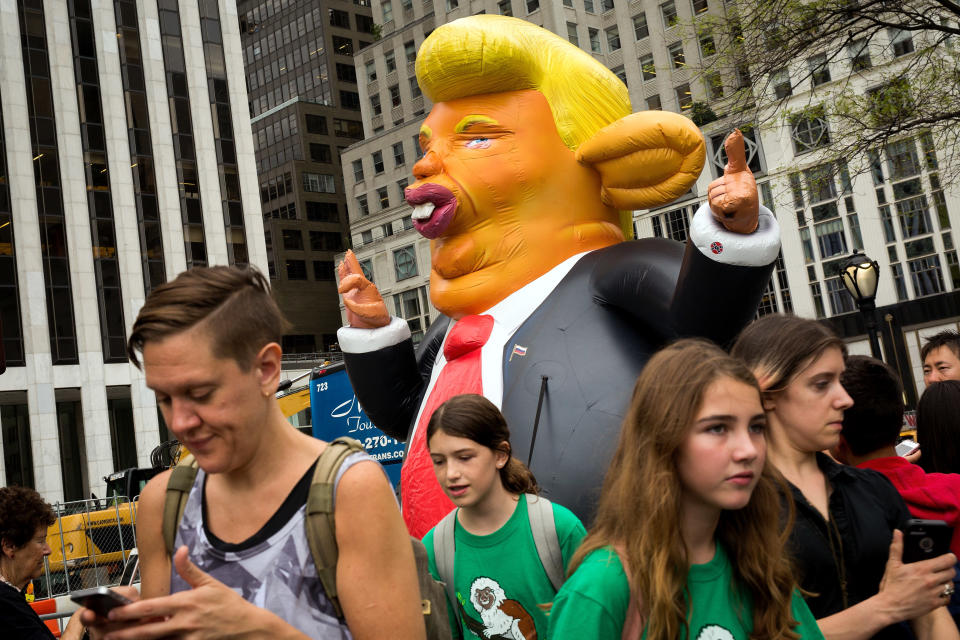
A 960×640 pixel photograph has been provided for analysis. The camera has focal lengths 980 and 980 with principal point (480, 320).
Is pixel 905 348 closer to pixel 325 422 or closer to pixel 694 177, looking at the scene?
pixel 325 422

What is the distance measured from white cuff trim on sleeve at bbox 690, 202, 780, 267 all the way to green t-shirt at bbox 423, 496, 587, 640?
131 cm

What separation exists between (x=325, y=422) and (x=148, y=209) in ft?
94.2

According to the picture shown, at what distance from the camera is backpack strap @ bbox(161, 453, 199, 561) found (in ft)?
6.57

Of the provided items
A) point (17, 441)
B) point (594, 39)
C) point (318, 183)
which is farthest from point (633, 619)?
point (318, 183)

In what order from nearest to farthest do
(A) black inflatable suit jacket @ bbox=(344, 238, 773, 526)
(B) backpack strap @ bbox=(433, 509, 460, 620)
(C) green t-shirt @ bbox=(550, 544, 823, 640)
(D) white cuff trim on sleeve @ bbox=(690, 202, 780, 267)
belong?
(C) green t-shirt @ bbox=(550, 544, 823, 640) < (B) backpack strap @ bbox=(433, 509, 460, 620) < (D) white cuff trim on sleeve @ bbox=(690, 202, 780, 267) < (A) black inflatable suit jacket @ bbox=(344, 238, 773, 526)

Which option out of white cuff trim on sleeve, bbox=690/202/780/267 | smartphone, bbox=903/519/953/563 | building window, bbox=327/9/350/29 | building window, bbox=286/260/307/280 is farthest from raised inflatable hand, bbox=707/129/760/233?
building window, bbox=327/9/350/29

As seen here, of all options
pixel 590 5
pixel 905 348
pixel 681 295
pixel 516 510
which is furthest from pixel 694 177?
pixel 590 5

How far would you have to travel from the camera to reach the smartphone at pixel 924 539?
2396 millimetres

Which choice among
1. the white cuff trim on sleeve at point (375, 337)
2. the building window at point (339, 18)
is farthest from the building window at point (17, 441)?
the building window at point (339, 18)

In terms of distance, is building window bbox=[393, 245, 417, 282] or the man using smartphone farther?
building window bbox=[393, 245, 417, 282]

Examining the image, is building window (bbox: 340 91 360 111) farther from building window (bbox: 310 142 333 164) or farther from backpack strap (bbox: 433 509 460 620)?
backpack strap (bbox: 433 509 460 620)

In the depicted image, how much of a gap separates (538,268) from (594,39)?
4607 cm

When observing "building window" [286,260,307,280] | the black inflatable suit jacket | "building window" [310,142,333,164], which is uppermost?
"building window" [310,142,333,164]

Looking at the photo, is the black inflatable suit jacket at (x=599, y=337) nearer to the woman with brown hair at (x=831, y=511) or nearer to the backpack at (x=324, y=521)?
the woman with brown hair at (x=831, y=511)
